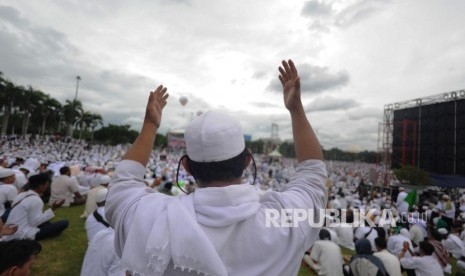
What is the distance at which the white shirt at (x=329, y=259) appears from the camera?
501 cm

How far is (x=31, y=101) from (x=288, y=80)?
4128 centimetres

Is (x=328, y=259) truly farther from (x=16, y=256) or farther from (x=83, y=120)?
(x=83, y=120)

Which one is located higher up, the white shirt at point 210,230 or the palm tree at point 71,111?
the palm tree at point 71,111

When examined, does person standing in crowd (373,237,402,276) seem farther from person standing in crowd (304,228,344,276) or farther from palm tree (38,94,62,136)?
palm tree (38,94,62,136)

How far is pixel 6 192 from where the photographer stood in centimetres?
486

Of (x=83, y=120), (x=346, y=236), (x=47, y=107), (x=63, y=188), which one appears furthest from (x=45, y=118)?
(x=346, y=236)

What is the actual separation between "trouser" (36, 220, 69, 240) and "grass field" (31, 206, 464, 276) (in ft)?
0.34

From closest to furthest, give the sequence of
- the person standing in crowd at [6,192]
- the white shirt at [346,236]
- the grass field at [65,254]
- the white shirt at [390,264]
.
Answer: the white shirt at [390,264] → the grass field at [65,254] → the person standing in crowd at [6,192] → the white shirt at [346,236]

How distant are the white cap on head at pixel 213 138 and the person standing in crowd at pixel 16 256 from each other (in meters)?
1.92

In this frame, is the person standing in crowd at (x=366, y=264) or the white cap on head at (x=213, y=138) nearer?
the white cap on head at (x=213, y=138)

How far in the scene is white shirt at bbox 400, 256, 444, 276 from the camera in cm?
477

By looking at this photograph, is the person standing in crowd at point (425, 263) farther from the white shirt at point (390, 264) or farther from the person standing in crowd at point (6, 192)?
the person standing in crowd at point (6, 192)

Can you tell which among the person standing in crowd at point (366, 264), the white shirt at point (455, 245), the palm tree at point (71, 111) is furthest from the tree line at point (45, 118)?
the person standing in crowd at point (366, 264)

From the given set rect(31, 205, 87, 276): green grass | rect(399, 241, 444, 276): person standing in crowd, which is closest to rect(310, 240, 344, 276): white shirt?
rect(399, 241, 444, 276): person standing in crowd
